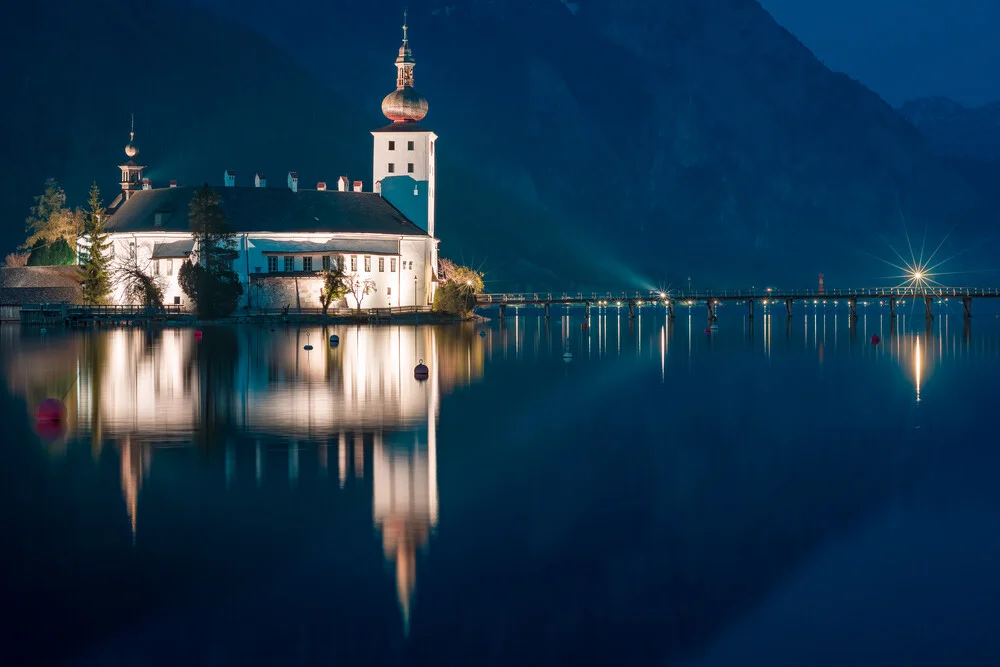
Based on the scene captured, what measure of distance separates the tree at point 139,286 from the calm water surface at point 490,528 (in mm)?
57344

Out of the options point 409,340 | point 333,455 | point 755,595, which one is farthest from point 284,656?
point 409,340

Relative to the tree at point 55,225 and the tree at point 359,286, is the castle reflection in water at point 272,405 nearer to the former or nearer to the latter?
the tree at point 359,286

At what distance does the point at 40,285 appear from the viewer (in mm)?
98750

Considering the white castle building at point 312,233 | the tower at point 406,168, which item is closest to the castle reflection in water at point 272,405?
the white castle building at point 312,233

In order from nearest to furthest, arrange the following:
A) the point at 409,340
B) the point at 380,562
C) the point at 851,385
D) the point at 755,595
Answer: the point at 755,595 < the point at 380,562 < the point at 851,385 < the point at 409,340

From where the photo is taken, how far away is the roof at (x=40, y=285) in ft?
313

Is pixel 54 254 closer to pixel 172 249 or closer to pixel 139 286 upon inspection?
pixel 172 249

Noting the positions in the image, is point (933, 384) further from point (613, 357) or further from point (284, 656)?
point (284, 656)

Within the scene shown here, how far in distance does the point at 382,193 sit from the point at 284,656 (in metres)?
97.9

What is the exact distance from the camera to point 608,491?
67.2ft

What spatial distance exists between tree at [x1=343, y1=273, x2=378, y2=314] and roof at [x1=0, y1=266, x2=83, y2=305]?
68.6ft

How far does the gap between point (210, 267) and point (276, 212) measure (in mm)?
12220

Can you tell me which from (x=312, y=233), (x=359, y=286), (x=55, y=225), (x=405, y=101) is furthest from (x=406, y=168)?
(x=55, y=225)

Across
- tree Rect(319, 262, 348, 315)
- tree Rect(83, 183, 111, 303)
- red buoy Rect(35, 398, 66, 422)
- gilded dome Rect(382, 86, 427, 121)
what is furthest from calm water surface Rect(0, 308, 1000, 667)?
gilded dome Rect(382, 86, 427, 121)
